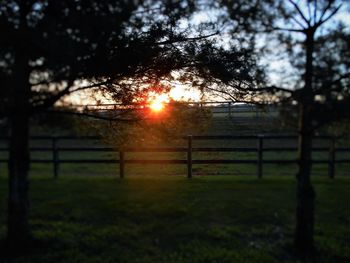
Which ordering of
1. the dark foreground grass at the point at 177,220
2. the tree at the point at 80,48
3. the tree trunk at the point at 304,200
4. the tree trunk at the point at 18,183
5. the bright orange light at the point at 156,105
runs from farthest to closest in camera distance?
1. the tree trunk at the point at 304,200
2. the dark foreground grass at the point at 177,220
3. the tree trunk at the point at 18,183
4. the bright orange light at the point at 156,105
5. the tree at the point at 80,48

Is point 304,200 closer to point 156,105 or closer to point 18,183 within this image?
point 156,105

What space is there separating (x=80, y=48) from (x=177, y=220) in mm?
5106

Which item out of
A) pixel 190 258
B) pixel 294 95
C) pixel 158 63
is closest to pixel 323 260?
pixel 190 258

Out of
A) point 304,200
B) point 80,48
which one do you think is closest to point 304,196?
point 304,200

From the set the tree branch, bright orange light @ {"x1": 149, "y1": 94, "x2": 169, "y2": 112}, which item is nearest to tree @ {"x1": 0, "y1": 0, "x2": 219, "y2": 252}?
bright orange light @ {"x1": 149, "y1": 94, "x2": 169, "y2": 112}

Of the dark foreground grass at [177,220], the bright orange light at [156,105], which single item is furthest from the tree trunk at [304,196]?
the bright orange light at [156,105]

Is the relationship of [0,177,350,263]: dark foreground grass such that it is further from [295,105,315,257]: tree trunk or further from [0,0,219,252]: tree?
[0,0,219,252]: tree

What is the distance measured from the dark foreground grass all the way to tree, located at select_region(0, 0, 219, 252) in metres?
2.77

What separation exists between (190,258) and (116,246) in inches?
Result: 41.7

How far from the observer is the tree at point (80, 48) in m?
3.15

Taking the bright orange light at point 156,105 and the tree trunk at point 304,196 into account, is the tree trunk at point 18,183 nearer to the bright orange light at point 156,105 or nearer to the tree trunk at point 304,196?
the bright orange light at point 156,105

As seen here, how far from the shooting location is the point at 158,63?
13.9 feet

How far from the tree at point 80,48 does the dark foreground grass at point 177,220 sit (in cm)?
277

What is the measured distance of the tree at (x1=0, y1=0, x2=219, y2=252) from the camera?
315 cm
